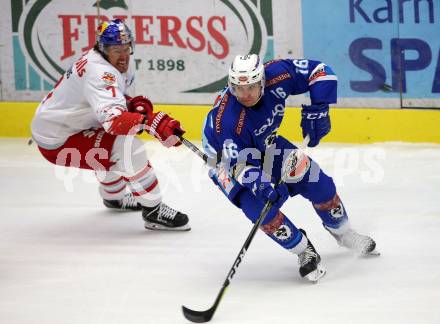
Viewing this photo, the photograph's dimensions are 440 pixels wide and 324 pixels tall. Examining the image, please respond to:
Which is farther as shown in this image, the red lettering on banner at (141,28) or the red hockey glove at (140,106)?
the red lettering on banner at (141,28)

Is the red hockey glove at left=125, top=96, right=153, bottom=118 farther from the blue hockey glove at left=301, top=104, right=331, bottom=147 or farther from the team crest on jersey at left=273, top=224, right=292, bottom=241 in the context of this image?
the team crest on jersey at left=273, top=224, right=292, bottom=241

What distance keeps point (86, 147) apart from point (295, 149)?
116cm

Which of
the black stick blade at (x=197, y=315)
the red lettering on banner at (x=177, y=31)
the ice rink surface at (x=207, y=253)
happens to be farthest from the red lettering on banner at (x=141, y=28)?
the black stick blade at (x=197, y=315)

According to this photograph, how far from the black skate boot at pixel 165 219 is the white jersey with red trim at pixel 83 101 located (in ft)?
1.53

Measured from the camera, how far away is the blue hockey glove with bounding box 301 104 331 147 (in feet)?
12.8

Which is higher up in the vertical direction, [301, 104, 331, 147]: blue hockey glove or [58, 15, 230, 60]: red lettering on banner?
[58, 15, 230, 60]: red lettering on banner

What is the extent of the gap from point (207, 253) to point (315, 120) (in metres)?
0.82

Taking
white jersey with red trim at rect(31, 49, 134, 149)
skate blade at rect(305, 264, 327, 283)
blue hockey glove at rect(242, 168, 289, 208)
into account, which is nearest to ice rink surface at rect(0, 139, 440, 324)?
skate blade at rect(305, 264, 327, 283)

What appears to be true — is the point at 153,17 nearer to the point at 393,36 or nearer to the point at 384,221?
the point at 393,36

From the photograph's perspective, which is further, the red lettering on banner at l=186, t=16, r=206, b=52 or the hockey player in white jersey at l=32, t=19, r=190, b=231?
the red lettering on banner at l=186, t=16, r=206, b=52

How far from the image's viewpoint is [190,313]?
3469mm

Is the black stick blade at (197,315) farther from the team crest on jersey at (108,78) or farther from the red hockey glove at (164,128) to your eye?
the team crest on jersey at (108,78)

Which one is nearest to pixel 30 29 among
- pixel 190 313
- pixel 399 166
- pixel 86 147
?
pixel 86 147

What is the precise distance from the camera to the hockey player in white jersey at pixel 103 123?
4504 mm
